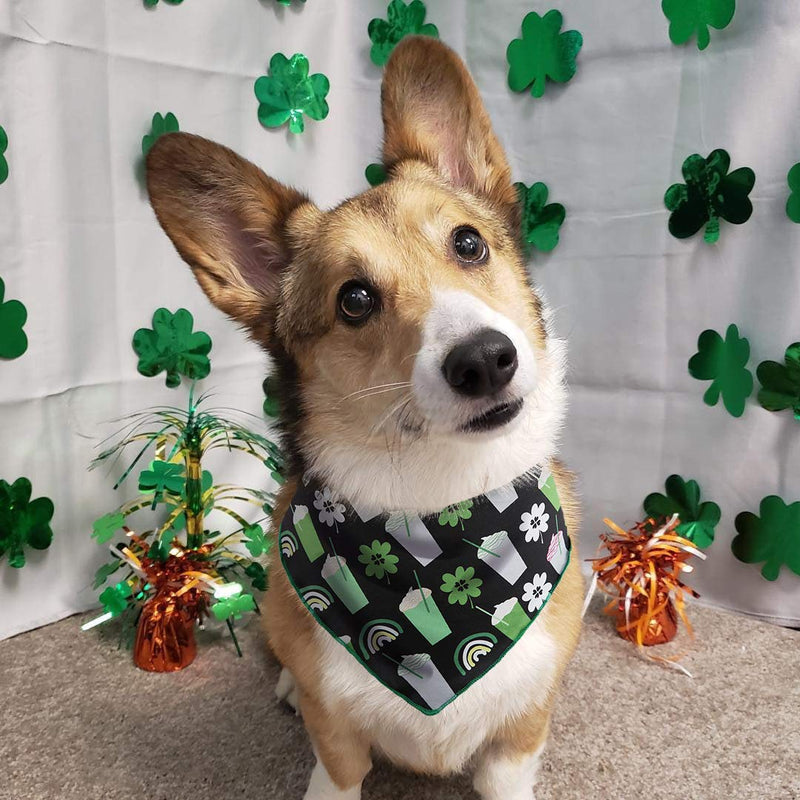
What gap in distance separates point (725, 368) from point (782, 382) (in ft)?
0.45

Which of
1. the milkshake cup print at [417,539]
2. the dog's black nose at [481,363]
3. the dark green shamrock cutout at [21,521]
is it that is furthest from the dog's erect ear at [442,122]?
the dark green shamrock cutout at [21,521]

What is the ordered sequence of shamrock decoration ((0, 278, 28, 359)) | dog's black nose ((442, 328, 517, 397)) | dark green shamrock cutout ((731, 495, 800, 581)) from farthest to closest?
dark green shamrock cutout ((731, 495, 800, 581)) → shamrock decoration ((0, 278, 28, 359)) → dog's black nose ((442, 328, 517, 397))

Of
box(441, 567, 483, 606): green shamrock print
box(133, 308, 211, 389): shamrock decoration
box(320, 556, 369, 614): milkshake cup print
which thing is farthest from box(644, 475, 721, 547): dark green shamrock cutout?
box(133, 308, 211, 389): shamrock decoration

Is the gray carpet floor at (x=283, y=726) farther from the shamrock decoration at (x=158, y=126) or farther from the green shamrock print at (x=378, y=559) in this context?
the shamrock decoration at (x=158, y=126)

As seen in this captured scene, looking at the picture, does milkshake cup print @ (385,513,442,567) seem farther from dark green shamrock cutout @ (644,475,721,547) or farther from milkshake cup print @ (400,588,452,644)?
dark green shamrock cutout @ (644,475,721,547)

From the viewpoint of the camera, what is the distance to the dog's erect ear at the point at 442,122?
123cm

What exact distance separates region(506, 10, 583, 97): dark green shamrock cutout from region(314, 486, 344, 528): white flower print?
4.39 feet

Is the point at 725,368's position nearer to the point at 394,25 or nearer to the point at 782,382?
the point at 782,382

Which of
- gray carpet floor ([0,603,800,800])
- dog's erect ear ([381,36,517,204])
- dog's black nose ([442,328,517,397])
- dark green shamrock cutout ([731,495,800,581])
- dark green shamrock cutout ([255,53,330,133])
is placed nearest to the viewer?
dog's black nose ([442,328,517,397])

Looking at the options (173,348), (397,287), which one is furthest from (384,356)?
(173,348)

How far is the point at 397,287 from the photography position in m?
1.09

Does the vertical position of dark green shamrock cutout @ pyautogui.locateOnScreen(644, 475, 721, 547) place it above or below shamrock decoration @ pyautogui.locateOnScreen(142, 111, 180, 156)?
below

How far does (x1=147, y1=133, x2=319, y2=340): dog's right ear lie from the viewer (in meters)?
1.15

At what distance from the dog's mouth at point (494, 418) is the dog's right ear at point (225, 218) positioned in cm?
49
